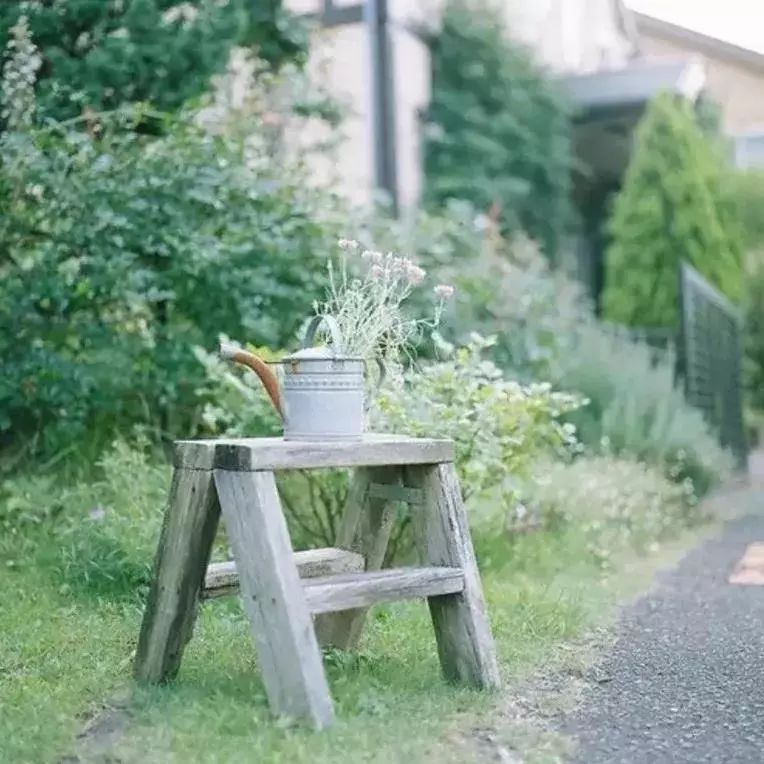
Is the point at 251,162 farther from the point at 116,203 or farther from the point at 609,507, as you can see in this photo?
the point at 609,507

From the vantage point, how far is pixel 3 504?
4996mm

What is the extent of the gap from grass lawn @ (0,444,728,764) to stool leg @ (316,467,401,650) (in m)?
0.09

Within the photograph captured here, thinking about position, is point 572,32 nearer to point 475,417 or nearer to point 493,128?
point 493,128

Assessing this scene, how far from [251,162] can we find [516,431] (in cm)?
218

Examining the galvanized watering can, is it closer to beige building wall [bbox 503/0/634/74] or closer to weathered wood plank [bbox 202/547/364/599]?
weathered wood plank [bbox 202/547/364/599]

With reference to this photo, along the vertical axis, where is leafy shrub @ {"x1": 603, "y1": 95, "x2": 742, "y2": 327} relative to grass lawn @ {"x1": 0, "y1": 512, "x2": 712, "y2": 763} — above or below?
above

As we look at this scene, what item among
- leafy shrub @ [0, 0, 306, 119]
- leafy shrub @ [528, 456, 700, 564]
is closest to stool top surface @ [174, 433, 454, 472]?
leafy shrub @ [528, 456, 700, 564]

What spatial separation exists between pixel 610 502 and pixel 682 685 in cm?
268

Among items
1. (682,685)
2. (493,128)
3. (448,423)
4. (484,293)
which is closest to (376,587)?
(682,685)

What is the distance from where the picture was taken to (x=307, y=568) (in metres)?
3.35

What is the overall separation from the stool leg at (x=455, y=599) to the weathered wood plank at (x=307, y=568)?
29 cm

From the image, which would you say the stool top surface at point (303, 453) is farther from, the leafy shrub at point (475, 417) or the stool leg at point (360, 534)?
the leafy shrub at point (475, 417)

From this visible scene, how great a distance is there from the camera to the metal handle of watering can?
122 inches

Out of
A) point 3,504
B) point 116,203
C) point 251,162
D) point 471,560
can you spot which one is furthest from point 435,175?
point 471,560
